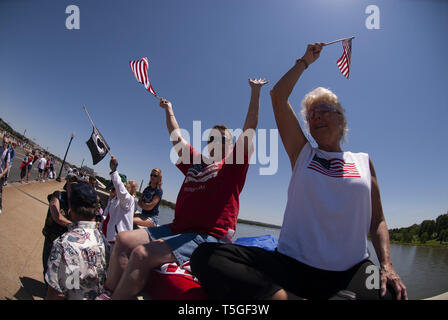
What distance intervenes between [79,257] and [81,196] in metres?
0.58

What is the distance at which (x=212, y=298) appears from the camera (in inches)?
45.5

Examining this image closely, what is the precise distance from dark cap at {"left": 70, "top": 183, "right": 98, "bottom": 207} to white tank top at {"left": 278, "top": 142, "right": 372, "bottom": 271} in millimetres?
1878

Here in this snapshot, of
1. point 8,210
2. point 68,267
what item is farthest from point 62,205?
point 8,210

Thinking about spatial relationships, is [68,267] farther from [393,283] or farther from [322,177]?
[393,283]

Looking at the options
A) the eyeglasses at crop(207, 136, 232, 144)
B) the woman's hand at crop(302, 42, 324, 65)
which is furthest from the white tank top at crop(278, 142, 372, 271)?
the woman's hand at crop(302, 42, 324, 65)

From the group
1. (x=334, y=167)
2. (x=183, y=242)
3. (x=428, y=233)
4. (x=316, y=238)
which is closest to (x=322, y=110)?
(x=334, y=167)

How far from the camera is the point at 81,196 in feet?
6.57

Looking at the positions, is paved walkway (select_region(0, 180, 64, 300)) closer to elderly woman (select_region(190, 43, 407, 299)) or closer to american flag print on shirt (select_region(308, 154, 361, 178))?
elderly woman (select_region(190, 43, 407, 299))

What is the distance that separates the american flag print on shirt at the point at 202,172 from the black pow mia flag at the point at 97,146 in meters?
Answer: 2.72

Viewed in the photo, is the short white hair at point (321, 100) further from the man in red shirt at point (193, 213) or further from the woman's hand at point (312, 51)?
the man in red shirt at point (193, 213)

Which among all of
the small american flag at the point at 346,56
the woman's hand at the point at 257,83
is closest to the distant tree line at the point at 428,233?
the small american flag at the point at 346,56

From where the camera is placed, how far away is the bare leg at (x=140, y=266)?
4.34 feet

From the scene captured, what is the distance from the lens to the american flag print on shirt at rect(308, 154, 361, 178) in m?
1.43

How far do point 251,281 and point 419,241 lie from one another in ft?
270
